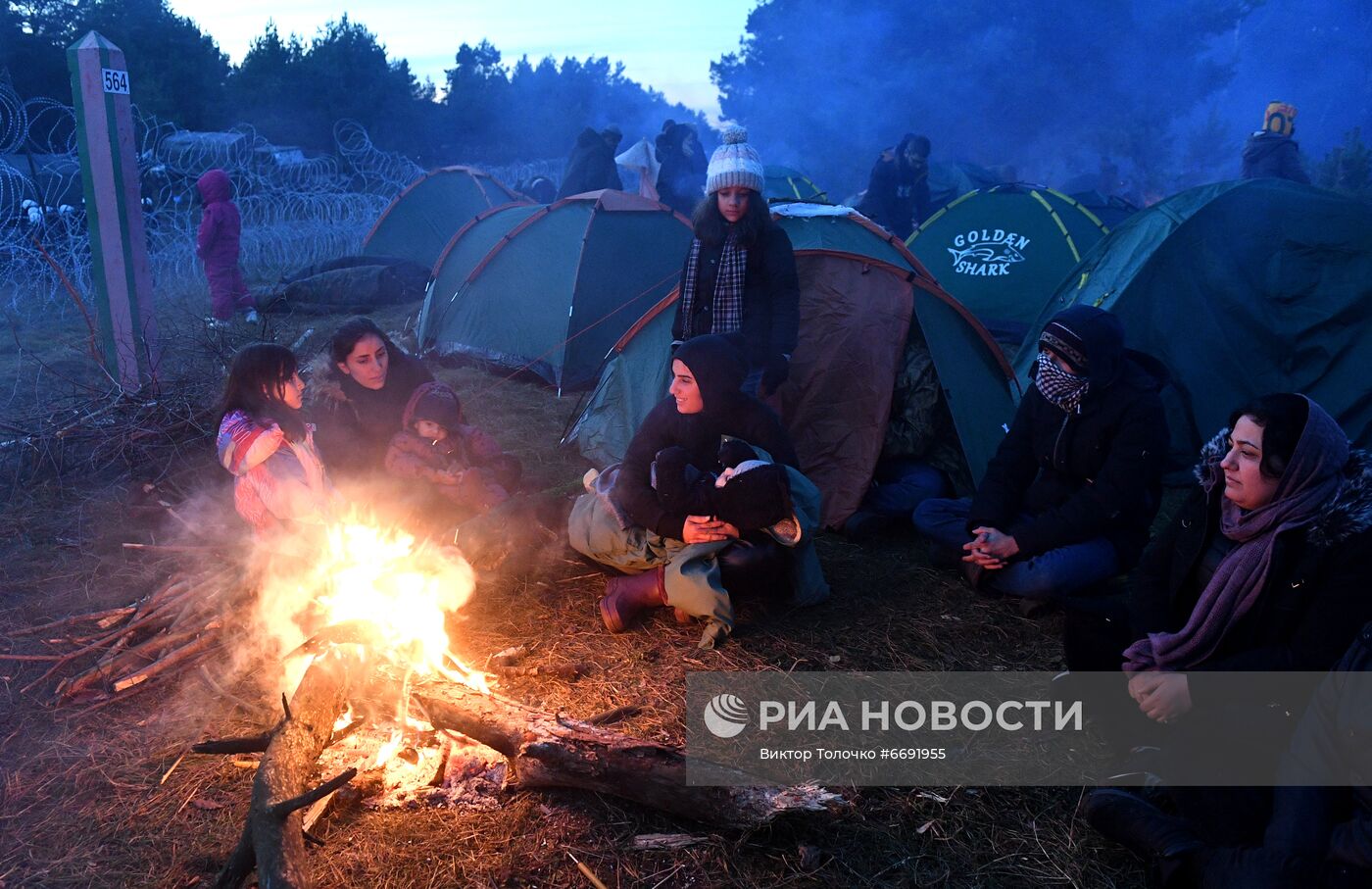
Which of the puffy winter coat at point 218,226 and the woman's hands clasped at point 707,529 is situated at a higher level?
the puffy winter coat at point 218,226

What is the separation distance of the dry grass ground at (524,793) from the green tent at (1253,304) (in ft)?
8.24

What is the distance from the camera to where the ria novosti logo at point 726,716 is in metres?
3.29

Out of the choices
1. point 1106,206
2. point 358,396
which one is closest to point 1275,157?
point 1106,206

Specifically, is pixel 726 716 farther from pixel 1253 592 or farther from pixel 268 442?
pixel 268 442

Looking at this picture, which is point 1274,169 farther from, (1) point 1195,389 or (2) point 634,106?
(2) point 634,106

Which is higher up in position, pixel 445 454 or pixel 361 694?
pixel 445 454

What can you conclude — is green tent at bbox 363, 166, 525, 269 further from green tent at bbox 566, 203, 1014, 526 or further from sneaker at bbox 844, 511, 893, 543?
sneaker at bbox 844, 511, 893, 543

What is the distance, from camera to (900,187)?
11.5 metres

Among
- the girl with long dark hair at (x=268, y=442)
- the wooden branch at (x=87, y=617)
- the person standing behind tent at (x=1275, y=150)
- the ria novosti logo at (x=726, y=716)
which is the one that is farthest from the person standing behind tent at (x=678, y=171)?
the ria novosti logo at (x=726, y=716)

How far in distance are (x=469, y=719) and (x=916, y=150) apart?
10.2m

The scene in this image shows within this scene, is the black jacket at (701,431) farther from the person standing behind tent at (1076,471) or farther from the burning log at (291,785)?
the burning log at (291,785)

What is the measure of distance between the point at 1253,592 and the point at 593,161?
9.63m

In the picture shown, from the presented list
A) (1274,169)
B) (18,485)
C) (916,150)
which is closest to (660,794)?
(18,485)

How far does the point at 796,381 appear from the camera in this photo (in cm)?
543
